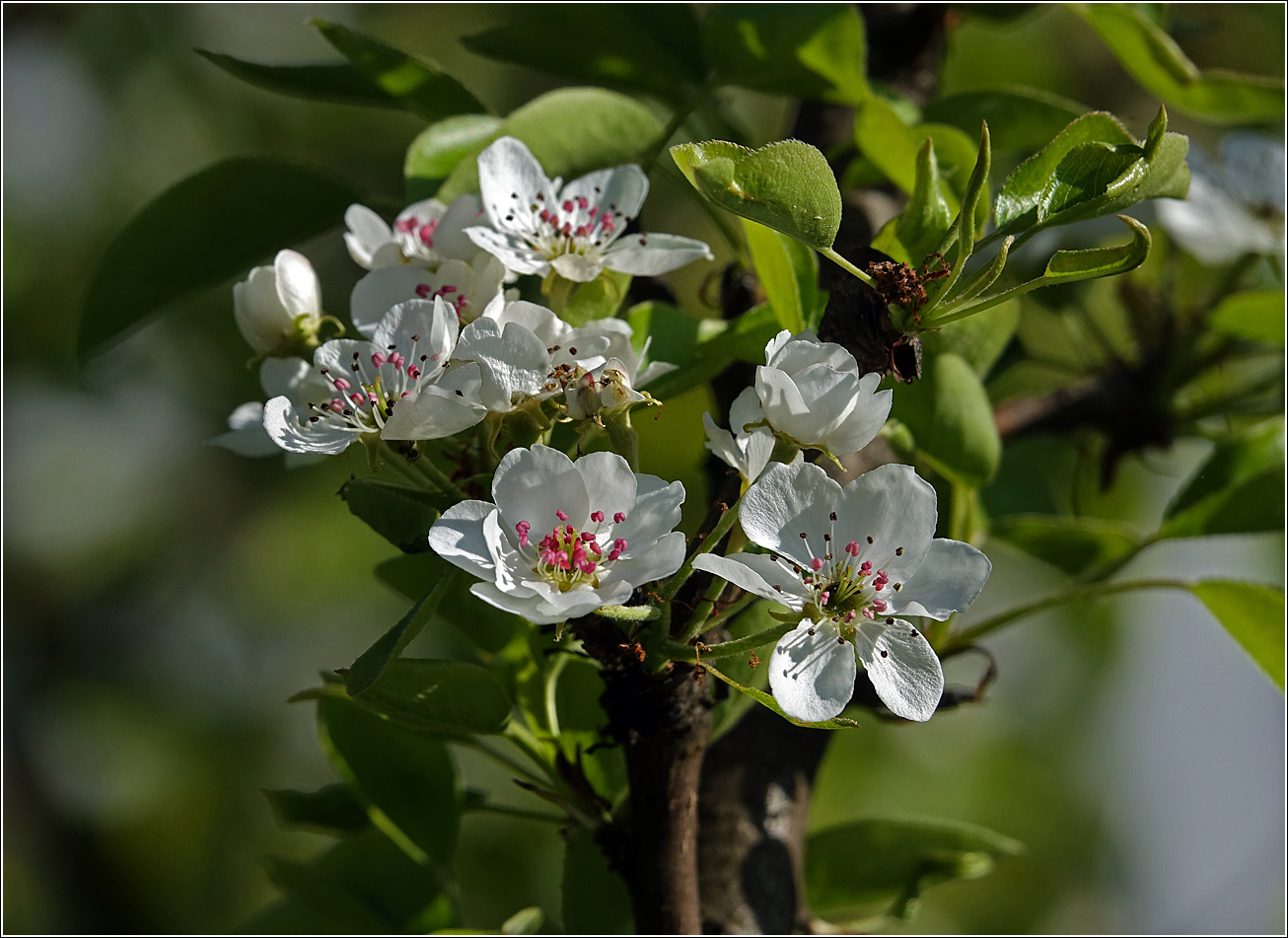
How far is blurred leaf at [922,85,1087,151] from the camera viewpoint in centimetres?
105

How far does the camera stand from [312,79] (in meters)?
1.09

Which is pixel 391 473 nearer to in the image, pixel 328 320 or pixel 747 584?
pixel 328 320

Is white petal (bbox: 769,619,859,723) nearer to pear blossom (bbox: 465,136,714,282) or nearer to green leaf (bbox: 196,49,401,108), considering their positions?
pear blossom (bbox: 465,136,714,282)

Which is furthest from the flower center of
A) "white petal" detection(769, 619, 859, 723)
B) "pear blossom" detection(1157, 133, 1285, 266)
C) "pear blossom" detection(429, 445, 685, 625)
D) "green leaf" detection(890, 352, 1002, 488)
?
"pear blossom" detection(1157, 133, 1285, 266)

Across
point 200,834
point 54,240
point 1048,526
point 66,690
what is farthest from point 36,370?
point 1048,526

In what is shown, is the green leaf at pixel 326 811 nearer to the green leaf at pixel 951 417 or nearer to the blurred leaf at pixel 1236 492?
the green leaf at pixel 951 417

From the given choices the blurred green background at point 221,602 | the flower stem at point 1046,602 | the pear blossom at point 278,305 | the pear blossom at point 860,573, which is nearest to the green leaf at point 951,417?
the flower stem at point 1046,602

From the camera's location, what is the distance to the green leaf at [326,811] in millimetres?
1136

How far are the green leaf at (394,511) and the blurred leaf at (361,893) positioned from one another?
1.75 ft

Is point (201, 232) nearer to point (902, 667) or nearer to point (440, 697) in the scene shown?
point (440, 697)

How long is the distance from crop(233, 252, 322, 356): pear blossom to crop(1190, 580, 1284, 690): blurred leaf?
0.79 meters

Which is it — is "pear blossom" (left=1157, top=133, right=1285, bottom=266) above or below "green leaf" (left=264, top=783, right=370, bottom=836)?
above

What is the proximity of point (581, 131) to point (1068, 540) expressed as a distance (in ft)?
2.04

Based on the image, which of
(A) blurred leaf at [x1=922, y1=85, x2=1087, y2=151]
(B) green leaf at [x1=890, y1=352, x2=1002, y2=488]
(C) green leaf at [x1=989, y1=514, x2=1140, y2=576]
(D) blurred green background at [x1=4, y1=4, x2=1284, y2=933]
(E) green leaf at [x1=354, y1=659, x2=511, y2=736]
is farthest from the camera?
(D) blurred green background at [x1=4, y1=4, x2=1284, y2=933]
